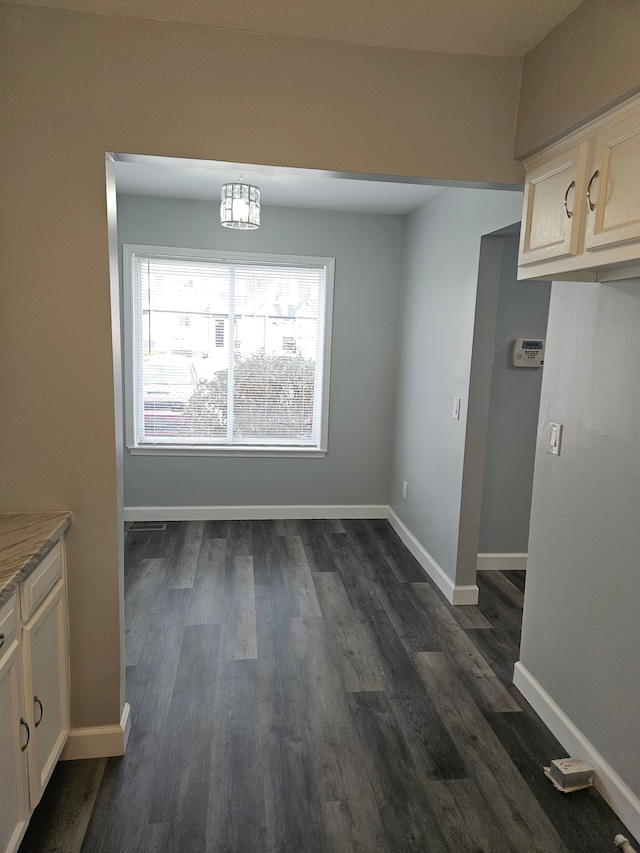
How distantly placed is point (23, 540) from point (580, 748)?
2104 millimetres

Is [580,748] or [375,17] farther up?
[375,17]

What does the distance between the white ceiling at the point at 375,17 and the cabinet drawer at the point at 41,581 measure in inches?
66.9

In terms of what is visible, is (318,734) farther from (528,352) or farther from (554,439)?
(528,352)

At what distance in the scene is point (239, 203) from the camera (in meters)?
3.39

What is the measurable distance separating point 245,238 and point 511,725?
12.2 ft

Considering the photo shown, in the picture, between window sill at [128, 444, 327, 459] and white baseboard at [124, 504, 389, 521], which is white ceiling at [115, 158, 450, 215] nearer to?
window sill at [128, 444, 327, 459]

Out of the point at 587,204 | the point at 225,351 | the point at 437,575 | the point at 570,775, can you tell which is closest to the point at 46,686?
the point at 570,775

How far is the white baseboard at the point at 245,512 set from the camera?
4742 millimetres

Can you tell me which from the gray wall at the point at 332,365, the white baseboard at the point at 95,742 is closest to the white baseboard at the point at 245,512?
the gray wall at the point at 332,365

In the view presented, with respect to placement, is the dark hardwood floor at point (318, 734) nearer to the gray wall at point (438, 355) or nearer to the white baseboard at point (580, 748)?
the white baseboard at point (580, 748)

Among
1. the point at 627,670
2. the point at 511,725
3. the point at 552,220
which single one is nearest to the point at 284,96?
the point at 552,220

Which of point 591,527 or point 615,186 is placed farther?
point 591,527

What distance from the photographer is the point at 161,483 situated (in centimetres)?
474

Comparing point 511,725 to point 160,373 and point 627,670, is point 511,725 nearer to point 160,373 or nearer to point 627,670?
point 627,670
